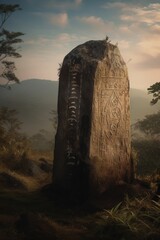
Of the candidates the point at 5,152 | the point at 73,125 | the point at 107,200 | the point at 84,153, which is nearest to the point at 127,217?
the point at 107,200

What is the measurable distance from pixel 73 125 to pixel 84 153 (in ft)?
2.26

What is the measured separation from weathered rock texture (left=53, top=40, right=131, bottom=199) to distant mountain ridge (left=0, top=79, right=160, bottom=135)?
5622 centimetres

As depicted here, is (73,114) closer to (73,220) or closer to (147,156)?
(73,220)

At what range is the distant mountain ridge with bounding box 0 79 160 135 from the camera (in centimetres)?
8712

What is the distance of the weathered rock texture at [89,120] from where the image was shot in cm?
722

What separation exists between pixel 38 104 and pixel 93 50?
100 meters

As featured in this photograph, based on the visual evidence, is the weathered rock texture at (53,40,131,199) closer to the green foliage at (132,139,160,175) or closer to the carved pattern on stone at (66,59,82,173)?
the carved pattern on stone at (66,59,82,173)

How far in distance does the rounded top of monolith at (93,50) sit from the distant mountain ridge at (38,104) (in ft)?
184

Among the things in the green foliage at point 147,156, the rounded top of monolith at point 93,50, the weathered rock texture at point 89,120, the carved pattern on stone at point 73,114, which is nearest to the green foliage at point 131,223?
the weathered rock texture at point 89,120

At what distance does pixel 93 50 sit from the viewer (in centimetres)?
773

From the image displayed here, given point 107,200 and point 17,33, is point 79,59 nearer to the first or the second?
point 107,200

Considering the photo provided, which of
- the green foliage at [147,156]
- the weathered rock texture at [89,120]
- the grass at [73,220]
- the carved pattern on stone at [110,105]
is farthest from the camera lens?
the green foliage at [147,156]

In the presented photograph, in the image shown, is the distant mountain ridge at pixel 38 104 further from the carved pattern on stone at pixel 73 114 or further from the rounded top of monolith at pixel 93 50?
the carved pattern on stone at pixel 73 114

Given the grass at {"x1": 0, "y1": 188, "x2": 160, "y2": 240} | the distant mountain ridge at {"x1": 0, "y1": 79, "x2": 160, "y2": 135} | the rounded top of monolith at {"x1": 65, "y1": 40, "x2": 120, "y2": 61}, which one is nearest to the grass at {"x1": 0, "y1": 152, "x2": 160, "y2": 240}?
the grass at {"x1": 0, "y1": 188, "x2": 160, "y2": 240}
